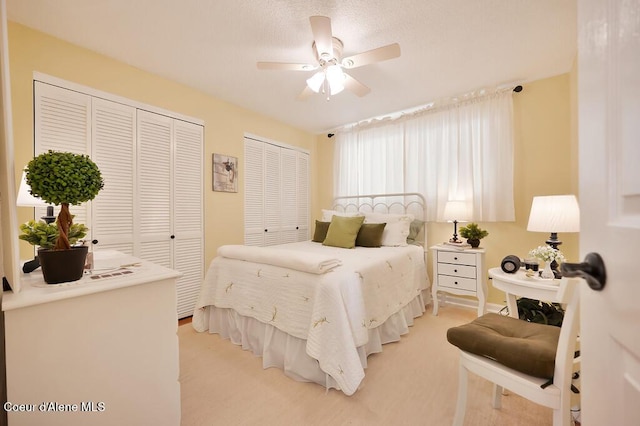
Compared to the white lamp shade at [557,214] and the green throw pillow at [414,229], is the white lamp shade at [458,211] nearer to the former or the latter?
the green throw pillow at [414,229]

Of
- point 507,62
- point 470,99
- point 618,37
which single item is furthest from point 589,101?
point 470,99

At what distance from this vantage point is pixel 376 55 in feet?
6.45

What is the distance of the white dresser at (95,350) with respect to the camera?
0.86 metres

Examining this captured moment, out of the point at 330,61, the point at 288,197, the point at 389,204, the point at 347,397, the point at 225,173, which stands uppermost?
the point at 330,61

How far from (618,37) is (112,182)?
10.4ft

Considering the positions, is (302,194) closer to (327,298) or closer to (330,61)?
(330,61)

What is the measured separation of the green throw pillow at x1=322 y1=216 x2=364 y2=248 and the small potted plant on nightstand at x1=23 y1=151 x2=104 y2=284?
2.43 meters

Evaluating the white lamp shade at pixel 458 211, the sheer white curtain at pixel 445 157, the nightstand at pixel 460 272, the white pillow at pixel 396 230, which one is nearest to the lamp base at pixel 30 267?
the white pillow at pixel 396 230

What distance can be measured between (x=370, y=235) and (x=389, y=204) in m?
0.89

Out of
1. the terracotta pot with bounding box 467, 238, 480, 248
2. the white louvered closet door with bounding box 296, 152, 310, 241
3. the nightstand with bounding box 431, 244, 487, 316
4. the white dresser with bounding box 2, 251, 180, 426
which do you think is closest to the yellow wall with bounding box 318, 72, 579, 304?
the terracotta pot with bounding box 467, 238, 480, 248

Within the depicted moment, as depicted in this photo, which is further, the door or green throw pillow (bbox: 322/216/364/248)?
green throw pillow (bbox: 322/216/364/248)

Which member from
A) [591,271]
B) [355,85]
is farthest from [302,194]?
[591,271]

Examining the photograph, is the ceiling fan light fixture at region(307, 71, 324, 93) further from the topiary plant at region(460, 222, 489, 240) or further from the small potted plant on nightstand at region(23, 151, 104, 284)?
the topiary plant at region(460, 222, 489, 240)

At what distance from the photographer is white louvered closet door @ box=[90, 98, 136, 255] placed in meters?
2.40
